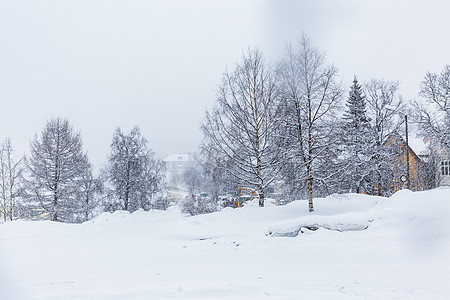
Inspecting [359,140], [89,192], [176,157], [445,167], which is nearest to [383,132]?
[359,140]

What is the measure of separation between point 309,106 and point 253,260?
28.1 ft

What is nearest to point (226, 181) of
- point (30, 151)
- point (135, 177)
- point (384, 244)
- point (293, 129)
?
point (293, 129)

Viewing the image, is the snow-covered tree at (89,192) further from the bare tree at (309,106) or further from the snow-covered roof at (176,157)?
the snow-covered roof at (176,157)

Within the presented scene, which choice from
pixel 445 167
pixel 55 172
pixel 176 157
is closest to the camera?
pixel 55 172

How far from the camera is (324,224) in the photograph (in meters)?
8.77

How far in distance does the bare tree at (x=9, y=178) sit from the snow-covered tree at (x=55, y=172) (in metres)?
1.33

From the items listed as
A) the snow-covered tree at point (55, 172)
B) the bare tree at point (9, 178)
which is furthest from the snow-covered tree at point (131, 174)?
the bare tree at point (9, 178)

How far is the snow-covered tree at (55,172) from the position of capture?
22.4m

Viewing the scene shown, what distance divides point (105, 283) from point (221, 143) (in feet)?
35.8

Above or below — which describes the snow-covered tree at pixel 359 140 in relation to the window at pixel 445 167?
above

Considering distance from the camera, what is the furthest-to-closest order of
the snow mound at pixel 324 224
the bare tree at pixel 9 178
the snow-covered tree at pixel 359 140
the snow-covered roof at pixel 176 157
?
A: the snow-covered roof at pixel 176 157, the bare tree at pixel 9 178, the snow-covered tree at pixel 359 140, the snow mound at pixel 324 224

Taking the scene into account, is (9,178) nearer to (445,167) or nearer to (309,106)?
(309,106)

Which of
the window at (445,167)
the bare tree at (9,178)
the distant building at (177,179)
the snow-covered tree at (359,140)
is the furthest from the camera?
the distant building at (177,179)

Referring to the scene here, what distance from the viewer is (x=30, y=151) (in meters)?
23.4
